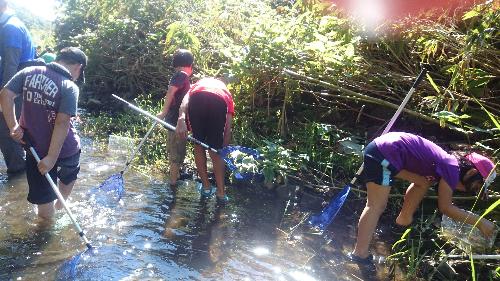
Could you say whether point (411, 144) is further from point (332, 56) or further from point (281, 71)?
point (281, 71)

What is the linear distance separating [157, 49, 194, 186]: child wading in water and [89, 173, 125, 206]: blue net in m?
0.78

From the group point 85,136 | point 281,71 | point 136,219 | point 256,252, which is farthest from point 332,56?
point 85,136

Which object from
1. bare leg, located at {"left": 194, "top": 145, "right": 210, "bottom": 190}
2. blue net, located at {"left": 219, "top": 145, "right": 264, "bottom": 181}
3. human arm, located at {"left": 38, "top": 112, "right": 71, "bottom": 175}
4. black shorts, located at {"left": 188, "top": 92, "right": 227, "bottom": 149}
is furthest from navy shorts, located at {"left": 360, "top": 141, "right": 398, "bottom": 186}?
human arm, located at {"left": 38, "top": 112, "right": 71, "bottom": 175}

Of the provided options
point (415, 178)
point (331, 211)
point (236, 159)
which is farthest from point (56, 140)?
point (415, 178)

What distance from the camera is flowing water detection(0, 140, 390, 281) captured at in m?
3.62

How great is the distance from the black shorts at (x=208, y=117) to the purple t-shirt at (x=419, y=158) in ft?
6.02

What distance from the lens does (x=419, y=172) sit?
12.7 feet

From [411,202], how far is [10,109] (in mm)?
3608

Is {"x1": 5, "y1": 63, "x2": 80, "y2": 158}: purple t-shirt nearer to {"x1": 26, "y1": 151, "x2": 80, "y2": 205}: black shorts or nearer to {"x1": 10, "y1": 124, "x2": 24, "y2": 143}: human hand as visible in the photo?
{"x1": 10, "y1": 124, "x2": 24, "y2": 143}: human hand

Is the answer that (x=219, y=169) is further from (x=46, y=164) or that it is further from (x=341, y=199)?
(x=46, y=164)

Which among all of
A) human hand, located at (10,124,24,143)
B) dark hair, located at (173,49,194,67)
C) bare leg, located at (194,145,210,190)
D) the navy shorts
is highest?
dark hair, located at (173,49,194,67)

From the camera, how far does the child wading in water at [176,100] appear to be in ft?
18.0

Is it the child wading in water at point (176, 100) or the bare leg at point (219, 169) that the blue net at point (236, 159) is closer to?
the bare leg at point (219, 169)

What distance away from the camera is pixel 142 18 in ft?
33.7
